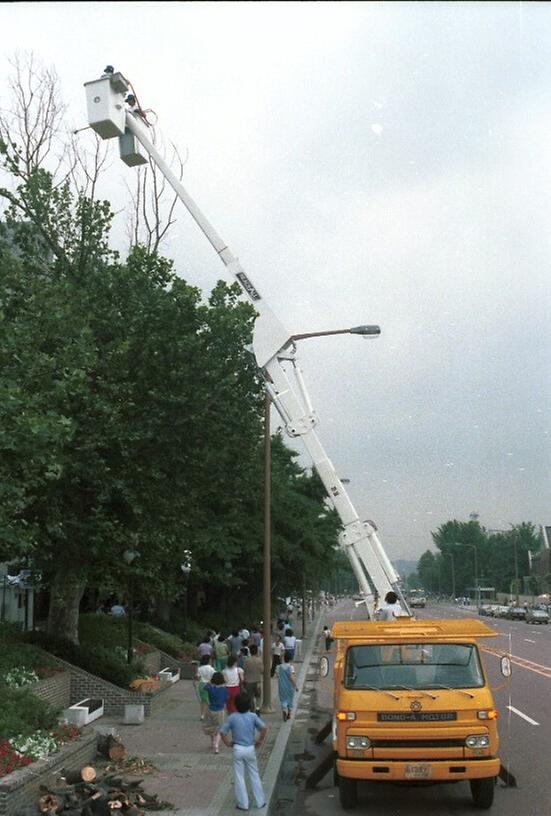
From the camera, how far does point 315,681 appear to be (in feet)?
89.3

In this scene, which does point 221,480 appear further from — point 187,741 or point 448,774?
point 448,774

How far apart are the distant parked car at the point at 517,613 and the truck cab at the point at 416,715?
225 ft

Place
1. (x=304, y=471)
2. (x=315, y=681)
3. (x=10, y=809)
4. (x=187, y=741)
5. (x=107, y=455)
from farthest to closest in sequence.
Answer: (x=304, y=471), (x=315, y=681), (x=107, y=455), (x=187, y=741), (x=10, y=809)

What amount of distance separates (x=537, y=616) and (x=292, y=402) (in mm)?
55858

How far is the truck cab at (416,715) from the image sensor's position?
962 cm

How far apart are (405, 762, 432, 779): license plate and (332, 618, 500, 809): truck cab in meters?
0.01

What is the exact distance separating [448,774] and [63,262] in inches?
525

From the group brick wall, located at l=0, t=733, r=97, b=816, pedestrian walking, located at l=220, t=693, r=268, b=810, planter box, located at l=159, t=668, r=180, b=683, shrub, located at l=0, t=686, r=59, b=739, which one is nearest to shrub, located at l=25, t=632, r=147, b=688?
planter box, located at l=159, t=668, r=180, b=683

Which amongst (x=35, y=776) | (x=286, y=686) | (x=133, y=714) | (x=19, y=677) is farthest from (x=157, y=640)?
(x=35, y=776)

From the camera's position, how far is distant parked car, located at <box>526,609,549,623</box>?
225ft

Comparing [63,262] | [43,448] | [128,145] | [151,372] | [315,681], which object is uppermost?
[128,145]

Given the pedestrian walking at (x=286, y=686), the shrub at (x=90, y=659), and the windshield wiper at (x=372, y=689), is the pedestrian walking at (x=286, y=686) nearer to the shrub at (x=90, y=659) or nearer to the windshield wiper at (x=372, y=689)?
the shrub at (x=90, y=659)

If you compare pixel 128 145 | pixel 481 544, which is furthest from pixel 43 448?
pixel 481 544

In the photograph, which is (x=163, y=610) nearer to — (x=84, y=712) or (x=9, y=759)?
(x=84, y=712)
